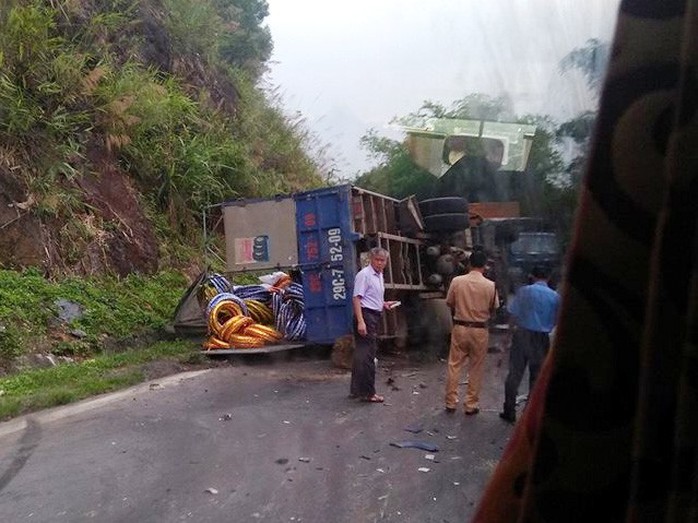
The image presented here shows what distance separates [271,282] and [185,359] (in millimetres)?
2009

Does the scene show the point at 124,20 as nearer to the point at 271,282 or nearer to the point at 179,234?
the point at 179,234

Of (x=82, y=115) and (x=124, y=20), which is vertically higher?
(x=124, y=20)

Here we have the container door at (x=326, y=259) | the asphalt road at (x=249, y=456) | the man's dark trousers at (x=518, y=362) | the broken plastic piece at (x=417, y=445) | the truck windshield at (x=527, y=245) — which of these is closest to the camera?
the asphalt road at (x=249, y=456)

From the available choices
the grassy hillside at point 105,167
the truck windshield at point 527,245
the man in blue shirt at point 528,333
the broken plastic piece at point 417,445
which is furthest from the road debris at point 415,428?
the grassy hillside at point 105,167

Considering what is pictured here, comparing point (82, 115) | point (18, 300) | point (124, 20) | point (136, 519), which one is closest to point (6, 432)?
point (136, 519)

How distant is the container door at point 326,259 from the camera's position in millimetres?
9961

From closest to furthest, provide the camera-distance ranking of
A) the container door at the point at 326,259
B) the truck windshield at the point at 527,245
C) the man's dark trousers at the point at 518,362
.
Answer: the man's dark trousers at the point at 518,362
the truck windshield at the point at 527,245
the container door at the point at 326,259

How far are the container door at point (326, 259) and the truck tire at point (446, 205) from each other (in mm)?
1710

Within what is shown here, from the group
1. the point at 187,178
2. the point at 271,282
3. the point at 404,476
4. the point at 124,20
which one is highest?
the point at 124,20

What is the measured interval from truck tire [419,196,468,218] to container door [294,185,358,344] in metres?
1.71

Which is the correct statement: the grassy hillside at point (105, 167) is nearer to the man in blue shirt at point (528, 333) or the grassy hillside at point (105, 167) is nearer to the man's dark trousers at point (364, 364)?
the man's dark trousers at point (364, 364)

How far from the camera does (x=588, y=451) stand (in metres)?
0.97

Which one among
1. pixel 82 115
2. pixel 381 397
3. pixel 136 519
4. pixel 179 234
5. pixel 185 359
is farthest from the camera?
pixel 179 234

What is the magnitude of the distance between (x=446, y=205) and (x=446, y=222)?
0.25 m
